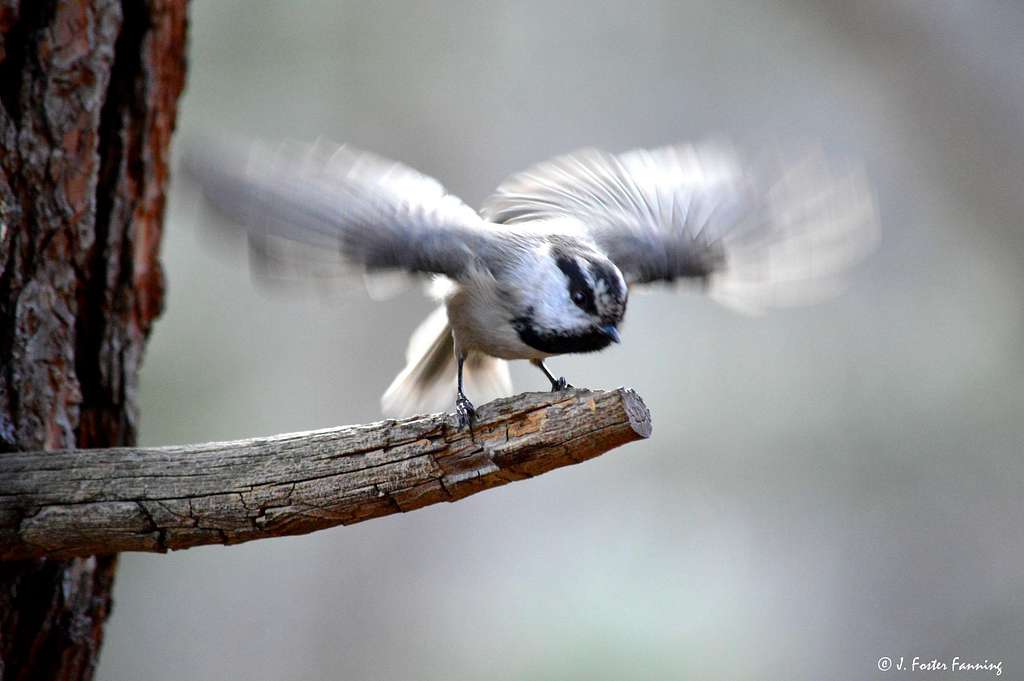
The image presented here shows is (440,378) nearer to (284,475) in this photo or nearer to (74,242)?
(74,242)

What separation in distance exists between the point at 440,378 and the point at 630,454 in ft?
13.8

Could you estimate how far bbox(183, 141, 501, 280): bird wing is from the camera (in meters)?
2.85

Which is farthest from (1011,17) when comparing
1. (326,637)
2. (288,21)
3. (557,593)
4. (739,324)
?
(326,637)

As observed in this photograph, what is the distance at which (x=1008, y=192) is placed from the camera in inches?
224

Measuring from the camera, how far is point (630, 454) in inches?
325

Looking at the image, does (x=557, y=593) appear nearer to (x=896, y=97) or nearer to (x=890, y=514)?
(x=890, y=514)

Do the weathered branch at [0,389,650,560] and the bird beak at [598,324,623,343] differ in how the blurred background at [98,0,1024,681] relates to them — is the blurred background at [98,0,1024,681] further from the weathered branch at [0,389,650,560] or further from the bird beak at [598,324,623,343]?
the weathered branch at [0,389,650,560]

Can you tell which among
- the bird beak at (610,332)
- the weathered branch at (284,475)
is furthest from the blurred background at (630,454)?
the weathered branch at (284,475)

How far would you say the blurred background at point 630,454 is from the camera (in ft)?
23.7

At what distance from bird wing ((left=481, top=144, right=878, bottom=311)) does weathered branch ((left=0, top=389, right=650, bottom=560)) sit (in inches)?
63.5

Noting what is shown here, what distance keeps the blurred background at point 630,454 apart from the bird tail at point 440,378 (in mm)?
2987

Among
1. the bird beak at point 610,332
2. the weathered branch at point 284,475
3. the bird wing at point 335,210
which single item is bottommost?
the weathered branch at point 284,475

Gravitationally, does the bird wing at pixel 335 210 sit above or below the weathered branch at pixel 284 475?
above

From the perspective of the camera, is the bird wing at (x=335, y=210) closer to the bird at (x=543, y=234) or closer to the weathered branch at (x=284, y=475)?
the bird at (x=543, y=234)
